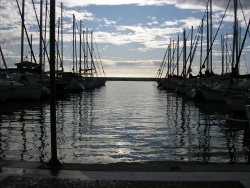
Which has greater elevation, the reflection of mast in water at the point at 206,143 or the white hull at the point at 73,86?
the reflection of mast in water at the point at 206,143

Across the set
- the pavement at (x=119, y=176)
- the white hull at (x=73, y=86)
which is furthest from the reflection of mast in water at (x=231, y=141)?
the white hull at (x=73, y=86)

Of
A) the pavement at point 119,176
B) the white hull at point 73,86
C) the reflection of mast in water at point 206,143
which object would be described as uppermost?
the pavement at point 119,176

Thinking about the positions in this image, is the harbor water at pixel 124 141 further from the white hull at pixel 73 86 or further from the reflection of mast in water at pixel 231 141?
the white hull at pixel 73 86

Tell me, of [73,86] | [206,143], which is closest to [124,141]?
[206,143]

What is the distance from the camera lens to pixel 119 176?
7.52 m

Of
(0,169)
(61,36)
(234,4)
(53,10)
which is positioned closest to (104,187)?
(0,169)

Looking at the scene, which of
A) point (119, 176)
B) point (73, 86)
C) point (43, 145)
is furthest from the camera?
point (73, 86)

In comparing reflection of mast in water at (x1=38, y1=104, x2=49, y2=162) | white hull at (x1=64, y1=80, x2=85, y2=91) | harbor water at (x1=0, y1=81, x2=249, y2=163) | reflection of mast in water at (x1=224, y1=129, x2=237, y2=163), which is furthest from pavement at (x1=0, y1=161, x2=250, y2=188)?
white hull at (x1=64, y1=80, x2=85, y2=91)

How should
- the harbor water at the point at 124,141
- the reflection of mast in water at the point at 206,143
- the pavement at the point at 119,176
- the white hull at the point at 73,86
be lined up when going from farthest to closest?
the white hull at the point at 73,86, the reflection of mast in water at the point at 206,143, the harbor water at the point at 124,141, the pavement at the point at 119,176

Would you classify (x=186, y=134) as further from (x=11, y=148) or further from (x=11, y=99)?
(x=11, y=99)

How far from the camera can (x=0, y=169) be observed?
7.98m

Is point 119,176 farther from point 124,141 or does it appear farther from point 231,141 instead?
point 231,141

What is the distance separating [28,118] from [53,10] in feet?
52.6

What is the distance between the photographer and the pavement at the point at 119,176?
273 inches
